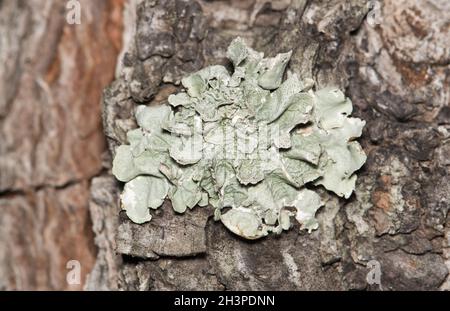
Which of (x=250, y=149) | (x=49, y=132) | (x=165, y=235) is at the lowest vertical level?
(x=165, y=235)

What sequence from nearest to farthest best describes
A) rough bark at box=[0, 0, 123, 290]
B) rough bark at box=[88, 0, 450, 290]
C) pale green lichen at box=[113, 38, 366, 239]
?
pale green lichen at box=[113, 38, 366, 239] → rough bark at box=[88, 0, 450, 290] → rough bark at box=[0, 0, 123, 290]

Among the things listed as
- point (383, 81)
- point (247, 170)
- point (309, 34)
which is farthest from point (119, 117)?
point (383, 81)

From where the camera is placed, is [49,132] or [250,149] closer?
[250,149]

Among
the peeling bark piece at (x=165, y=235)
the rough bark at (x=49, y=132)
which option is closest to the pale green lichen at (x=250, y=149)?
the peeling bark piece at (x=165, y=235)

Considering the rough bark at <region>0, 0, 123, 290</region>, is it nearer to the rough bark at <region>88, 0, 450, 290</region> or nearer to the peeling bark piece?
the rough bark at <region>88, 0, 450, 290</region>

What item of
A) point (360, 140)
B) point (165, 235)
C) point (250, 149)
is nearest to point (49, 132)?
point (165, 235)

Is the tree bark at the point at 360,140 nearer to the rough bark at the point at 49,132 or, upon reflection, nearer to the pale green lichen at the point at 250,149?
the pale green lichen at the point at 250,149

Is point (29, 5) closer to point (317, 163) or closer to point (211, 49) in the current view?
point (211, 49)

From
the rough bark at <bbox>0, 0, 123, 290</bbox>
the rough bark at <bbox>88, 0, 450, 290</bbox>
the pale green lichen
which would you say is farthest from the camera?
the rough bark at <bbox>0, 0, 123, 290</bbox>

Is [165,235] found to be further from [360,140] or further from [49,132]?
[49,132]

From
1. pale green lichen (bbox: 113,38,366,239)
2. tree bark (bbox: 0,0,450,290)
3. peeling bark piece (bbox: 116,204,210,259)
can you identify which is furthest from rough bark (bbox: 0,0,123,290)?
pale green lichen (bbox: 113,38,366,239)
